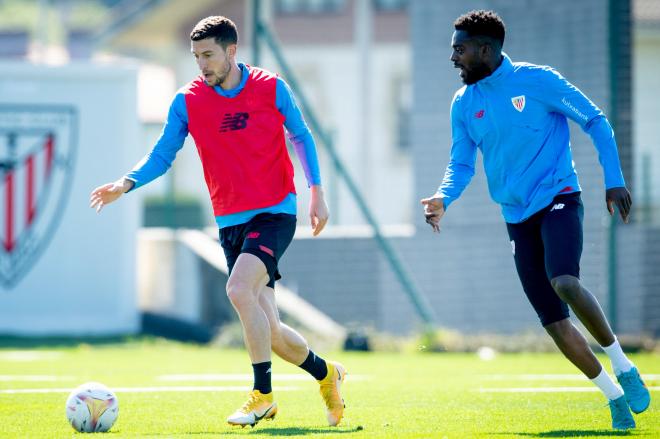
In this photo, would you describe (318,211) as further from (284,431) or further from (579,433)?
(579,433)

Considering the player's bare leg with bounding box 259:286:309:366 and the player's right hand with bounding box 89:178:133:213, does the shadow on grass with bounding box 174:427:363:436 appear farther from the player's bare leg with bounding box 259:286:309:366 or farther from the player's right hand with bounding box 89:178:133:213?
the player's right hand with bounding box 89:178:133:213

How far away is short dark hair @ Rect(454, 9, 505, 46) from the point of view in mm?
7473

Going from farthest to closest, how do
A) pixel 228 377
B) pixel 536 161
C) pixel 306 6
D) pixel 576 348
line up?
pixel 306 6
pixel 228 377
pixel 536 161
pixel 576 348

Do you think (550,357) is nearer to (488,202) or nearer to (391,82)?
(488,202)

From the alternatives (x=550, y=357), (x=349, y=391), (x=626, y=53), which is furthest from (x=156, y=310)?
(x=349, y=391)

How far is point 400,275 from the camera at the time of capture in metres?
14.7

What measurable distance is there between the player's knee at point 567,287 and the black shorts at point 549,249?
0.04 meters

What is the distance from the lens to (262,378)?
7.33 m

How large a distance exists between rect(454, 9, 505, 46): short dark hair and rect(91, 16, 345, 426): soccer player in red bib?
1.15 m

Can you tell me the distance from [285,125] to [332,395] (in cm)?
166

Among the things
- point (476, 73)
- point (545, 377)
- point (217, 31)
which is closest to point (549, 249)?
point (476, 73)

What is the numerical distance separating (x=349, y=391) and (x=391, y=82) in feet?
76.5

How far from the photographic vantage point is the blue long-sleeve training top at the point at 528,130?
24.2ft

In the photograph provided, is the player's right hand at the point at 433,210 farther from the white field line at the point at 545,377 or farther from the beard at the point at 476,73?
the white field line at the point at 545,377
